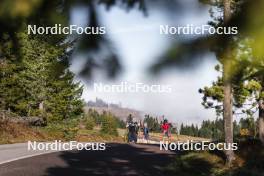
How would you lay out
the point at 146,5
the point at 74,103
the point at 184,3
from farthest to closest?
1. the point at 74,103
2. the point at 146,5
3. the point at 184,3

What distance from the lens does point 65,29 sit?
2180 millimetres

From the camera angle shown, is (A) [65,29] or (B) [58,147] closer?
(A) [65,29]

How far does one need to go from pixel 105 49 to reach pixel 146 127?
115ft

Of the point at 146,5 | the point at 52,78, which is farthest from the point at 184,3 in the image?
the point at 52,78

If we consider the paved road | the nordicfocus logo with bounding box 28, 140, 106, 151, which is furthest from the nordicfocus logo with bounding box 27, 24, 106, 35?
the nordicfocus logo with bounding box 28, 140, 106, 151

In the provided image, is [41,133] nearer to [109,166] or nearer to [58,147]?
[58,147]

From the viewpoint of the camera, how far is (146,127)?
1458 inches

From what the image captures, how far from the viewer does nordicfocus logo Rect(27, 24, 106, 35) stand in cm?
216

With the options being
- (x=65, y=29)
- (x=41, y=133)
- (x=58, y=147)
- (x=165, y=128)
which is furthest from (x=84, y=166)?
(x=41, y=133)

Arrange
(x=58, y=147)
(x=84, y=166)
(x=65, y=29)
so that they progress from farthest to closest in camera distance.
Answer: (x=58, y=147), (x=84, y=166), (x=65, y=29)

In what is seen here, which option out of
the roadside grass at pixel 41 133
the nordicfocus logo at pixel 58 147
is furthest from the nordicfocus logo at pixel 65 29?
the roadside grass at pixel 41 133

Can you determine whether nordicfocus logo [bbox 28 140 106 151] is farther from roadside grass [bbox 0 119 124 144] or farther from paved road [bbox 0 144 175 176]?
paved road [bbox 0 144 175 176]

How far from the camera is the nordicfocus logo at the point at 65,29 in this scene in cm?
216

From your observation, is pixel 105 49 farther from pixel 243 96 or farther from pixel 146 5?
pixel 243 96
